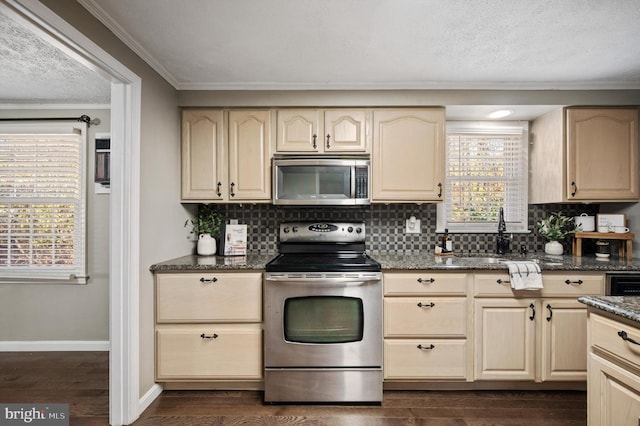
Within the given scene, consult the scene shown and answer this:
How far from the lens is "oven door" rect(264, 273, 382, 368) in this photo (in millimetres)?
2125

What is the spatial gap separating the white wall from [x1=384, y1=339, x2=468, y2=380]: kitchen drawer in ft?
8.76

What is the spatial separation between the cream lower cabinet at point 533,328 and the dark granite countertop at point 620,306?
791 millimetres

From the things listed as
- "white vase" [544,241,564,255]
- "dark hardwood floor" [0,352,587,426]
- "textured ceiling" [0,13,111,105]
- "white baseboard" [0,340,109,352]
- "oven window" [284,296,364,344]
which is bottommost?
"dark hardwood floor" [0,352,587,426]

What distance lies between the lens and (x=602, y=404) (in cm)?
132

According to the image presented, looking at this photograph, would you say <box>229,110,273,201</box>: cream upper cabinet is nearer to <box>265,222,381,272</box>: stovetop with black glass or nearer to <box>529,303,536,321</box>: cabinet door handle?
<box>265,222,381,272</box>: stovetop with black glass

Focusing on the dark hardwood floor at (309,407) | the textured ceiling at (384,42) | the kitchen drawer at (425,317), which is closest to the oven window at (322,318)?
the kitchen drawer at (425,317)

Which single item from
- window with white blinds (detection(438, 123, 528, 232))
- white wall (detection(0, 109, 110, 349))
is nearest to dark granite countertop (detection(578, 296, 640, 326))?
window with white blinds (detection(438, 123, 528, 232))

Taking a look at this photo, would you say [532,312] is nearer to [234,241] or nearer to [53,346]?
[234,241]

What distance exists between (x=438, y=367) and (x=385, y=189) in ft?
4.43

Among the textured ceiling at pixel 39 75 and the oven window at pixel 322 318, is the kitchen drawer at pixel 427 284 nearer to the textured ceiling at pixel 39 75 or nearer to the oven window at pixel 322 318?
the oven window at pixel 322 318

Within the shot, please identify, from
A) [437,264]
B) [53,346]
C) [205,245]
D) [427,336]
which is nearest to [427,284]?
[437,264]

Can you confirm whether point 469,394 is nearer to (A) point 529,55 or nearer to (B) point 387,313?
(B) point 387,313

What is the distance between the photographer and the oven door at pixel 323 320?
212 centimetres

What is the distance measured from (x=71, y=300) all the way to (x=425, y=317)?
3190 mm
